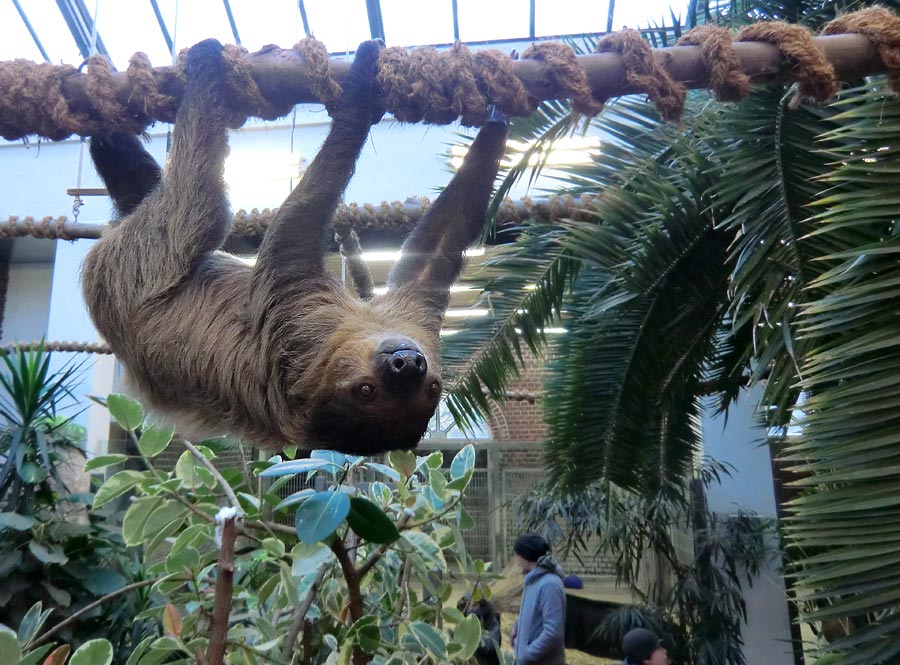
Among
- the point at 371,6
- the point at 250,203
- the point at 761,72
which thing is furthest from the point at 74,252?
the point at 761,72

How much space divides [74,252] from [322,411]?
A: 39.6 feet

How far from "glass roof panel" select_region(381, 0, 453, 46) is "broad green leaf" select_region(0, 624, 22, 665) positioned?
47.1 feet

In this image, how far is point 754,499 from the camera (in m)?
9.48

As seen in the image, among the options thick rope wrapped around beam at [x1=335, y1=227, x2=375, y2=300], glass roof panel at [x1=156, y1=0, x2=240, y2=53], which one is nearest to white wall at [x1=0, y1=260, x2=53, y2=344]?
glass roof panel at [x1=156, y1=0, x2=240, y2=53]

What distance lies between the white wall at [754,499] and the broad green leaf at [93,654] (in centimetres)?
771

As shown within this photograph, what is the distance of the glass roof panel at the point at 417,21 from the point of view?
14750mm

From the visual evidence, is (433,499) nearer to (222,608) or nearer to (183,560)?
(183,560)

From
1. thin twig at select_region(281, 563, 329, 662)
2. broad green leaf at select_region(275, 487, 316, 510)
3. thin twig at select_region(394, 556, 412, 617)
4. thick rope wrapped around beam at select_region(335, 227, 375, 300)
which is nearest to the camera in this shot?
broad green leaf at select_region(275, 487, 316, 510)

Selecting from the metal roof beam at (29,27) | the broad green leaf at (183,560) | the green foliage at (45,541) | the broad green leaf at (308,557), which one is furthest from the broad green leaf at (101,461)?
the metal roof beam at (29,27)

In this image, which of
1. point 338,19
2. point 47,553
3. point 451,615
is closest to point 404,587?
point 451,615

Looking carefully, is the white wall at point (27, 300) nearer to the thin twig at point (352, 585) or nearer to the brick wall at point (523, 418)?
the brick wall at point (523, 418)

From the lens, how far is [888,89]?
110 inches

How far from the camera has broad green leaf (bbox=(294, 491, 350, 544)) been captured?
1936mm

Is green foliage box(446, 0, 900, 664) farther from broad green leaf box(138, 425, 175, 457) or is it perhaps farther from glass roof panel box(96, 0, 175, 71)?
glass roof panel box(96, 0, 175, 71)
